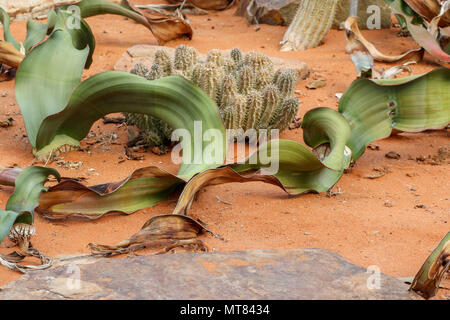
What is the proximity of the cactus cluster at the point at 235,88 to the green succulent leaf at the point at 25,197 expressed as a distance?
33.7 inches

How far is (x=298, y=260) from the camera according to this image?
175cm

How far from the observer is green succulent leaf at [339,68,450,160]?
2859 millimetres

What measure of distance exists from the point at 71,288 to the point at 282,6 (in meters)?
4.61

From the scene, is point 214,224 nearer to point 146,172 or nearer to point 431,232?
point 146,172

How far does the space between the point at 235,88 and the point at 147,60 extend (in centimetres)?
136

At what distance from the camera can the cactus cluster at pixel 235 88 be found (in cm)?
310

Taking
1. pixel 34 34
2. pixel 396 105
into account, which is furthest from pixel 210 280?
pixel 34 34

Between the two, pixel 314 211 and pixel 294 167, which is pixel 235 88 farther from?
pixel 314 211

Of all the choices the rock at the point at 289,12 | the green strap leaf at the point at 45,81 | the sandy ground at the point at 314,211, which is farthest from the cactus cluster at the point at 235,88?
the rock at the point at 289,12

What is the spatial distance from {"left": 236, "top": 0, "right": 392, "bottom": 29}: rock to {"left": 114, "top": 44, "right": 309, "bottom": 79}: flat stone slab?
1.32 meters

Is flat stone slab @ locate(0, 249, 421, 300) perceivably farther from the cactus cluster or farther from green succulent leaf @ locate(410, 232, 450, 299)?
the cactus cluster

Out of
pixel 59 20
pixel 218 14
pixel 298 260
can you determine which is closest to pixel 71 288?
pixel 298 260

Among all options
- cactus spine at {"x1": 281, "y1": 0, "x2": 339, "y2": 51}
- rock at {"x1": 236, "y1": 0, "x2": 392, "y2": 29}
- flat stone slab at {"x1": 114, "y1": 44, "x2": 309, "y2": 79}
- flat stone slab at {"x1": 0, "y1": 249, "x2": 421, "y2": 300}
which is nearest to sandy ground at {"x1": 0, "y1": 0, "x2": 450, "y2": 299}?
flat stone slab at {"x1": 0, "y1": 249, "x2": 421, "y2": 300}
